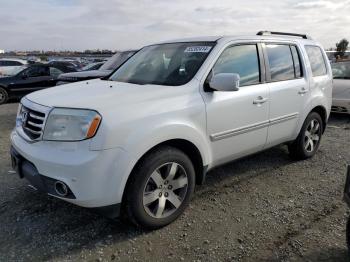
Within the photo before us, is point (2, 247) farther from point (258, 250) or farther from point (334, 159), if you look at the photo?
point (334, 159)

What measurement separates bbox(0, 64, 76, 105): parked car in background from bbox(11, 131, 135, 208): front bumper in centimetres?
975

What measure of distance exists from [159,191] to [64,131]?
1000 millimetres

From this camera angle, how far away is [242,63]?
3922mm

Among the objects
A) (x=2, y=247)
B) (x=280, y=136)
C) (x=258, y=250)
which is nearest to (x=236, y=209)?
(x=258, y=250)

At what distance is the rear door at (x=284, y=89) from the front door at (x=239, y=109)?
16 cm

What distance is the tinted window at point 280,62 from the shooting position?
169 inches

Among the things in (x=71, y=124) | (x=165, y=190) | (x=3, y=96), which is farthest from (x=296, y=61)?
(x=3, y=96)

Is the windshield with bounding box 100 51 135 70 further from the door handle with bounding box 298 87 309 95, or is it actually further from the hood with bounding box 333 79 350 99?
the door handle with bounding box 298 87 309 95

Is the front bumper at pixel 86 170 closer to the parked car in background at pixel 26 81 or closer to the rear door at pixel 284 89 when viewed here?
the rear door at pixel 284 89

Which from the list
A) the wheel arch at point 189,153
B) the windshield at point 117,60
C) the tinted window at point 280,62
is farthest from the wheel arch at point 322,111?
the windshield at point 117,60

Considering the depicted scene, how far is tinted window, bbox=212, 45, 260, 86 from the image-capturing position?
3721 mm


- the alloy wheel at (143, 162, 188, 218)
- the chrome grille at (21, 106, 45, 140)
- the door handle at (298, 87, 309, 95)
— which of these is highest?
the door handle at (298, 87, 309, 95)

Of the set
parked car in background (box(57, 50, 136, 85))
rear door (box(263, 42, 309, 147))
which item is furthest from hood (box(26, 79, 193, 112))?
parked car in background (box(57, 50, 136, 85))

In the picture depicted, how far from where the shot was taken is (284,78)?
446 cm
